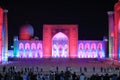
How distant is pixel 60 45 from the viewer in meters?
45.7

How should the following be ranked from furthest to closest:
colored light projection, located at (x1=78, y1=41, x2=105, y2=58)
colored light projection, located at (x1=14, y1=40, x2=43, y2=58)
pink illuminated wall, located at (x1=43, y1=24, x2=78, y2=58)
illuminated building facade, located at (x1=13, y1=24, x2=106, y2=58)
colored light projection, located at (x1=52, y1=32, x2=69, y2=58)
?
colored light projection, located at (x1=78, y1=41, x2=105, y2=58)
colored light projection, located at (x1=14, y1=40, x2=43, y2=58)
colored light projection, located at (x1=52, y1=32, x2=69, y2=58)
illuminated building facade, located at (x1=13, y1=24, x2=106, y2=58)
pink illuminated wall, located at (x1=43, y1=24, x2=78, y2=58)

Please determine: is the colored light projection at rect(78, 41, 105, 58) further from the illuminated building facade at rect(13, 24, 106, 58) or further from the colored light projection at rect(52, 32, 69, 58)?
the colored light projection at rect(52, 32, 69, 58)

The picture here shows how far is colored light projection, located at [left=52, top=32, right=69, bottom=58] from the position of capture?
149ft

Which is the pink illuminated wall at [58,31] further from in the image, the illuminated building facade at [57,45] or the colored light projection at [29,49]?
the colored light projection at [29,49]

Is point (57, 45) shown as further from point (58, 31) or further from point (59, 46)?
point (58, 31)

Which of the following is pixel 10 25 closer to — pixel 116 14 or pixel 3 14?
pixel 3 14

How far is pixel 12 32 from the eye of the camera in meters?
47.7

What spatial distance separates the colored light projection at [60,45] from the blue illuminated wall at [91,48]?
5.25 feet

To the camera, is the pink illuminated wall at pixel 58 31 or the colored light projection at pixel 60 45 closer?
the pink illuminated wall at pixel 58 31

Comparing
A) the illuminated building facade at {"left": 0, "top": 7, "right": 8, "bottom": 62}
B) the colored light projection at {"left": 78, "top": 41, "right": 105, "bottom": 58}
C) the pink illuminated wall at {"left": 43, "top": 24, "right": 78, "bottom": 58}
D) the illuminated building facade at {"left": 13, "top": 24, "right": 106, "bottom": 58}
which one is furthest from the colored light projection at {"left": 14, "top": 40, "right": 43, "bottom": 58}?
the illuminated building facade at {"left": 0, "top": 7, "right": 8, "bottom": 62}

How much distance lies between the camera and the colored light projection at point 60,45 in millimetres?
45500

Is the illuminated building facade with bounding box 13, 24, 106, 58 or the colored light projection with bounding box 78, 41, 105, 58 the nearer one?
the illuminated building facade with bounding box 13, 24, 106, 58

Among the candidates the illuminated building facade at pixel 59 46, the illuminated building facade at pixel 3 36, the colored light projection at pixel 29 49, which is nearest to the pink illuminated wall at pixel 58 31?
the illuminated building facade at pixel 59 46

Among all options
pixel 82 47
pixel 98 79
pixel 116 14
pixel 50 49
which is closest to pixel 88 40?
pixel 82 47
